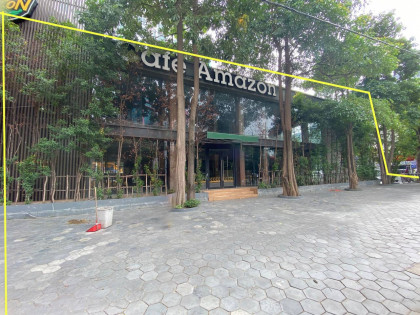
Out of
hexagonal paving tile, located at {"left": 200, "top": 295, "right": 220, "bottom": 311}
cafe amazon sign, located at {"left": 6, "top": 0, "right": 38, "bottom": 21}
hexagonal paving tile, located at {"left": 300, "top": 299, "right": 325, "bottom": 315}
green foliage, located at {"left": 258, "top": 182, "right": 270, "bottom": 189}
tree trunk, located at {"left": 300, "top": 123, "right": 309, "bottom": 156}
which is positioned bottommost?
hexagonal paving tile, located at {"left": 200, "top": 295, "right": 220, "bottom": 311}

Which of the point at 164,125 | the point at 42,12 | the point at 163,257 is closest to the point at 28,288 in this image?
the point at 163,257

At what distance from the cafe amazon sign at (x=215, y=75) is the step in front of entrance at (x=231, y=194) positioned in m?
6.40

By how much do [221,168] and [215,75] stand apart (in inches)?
222

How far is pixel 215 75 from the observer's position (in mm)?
10805

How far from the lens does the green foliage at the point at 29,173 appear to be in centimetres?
646

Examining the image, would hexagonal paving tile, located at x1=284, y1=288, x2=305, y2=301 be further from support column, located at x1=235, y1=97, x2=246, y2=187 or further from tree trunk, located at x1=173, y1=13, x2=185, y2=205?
support column, located at x1=235, y1=97, x2=246, y2=187

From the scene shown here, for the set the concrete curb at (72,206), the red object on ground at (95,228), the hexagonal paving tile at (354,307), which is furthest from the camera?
the concrete curb at (72,206)

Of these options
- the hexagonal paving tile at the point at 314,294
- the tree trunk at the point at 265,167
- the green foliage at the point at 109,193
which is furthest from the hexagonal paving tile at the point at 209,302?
the tree trunk at the point at 265,167

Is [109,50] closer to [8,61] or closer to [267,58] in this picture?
[8,61]

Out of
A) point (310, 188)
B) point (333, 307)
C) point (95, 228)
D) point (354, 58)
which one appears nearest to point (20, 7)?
point (95, 228)

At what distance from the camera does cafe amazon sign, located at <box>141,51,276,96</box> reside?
29.9ft

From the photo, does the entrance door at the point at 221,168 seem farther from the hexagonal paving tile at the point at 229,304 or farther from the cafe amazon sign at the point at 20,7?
the cafe amazon sign at the point at 20,7

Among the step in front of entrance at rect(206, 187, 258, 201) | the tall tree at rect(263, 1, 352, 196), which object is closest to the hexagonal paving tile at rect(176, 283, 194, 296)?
the step in front of entrance at rect(206, 187, 258, 201)

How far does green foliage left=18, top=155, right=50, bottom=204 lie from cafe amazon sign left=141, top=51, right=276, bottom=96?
619cm
